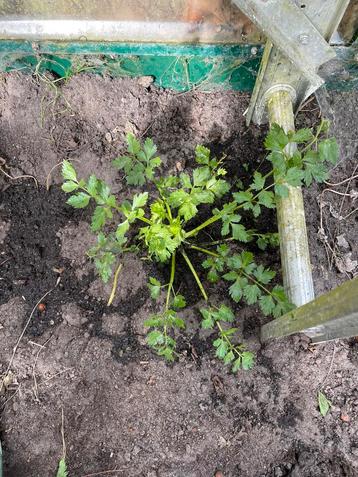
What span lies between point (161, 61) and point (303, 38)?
2.61 ft

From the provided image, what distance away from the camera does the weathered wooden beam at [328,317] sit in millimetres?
1284

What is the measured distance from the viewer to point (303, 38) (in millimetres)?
1890

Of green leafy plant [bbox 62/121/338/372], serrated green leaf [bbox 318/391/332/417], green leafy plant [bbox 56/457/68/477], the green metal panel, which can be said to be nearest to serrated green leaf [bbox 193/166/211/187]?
green leafy plant [bbox 62/121/338/372]

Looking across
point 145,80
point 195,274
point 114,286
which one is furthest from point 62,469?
point 145,80

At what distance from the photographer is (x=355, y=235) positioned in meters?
2.43

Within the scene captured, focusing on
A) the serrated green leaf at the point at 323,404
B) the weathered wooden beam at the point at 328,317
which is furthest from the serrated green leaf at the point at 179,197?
the serrated green leaf at the point at 323,404

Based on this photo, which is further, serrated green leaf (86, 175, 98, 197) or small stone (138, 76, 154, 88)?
small stone (138, 76, 154, 88)

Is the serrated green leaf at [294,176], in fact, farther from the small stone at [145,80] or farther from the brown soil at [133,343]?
the small stone at [145,80]

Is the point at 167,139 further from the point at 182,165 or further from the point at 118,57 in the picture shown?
the point at 118,57

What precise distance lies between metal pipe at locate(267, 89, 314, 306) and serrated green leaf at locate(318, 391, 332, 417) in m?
0.49

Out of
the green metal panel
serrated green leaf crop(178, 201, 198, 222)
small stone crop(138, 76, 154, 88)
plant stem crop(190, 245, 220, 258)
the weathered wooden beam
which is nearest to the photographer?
the weathered wooden beam

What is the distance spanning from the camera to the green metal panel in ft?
7.59

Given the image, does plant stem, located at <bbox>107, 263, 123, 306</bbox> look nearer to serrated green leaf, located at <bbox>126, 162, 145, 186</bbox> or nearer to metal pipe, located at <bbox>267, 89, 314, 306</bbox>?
serrated green leaf, located at <bbox>126, 162, 145, 186</bbox>

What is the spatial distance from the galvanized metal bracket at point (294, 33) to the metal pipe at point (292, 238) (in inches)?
5.5
